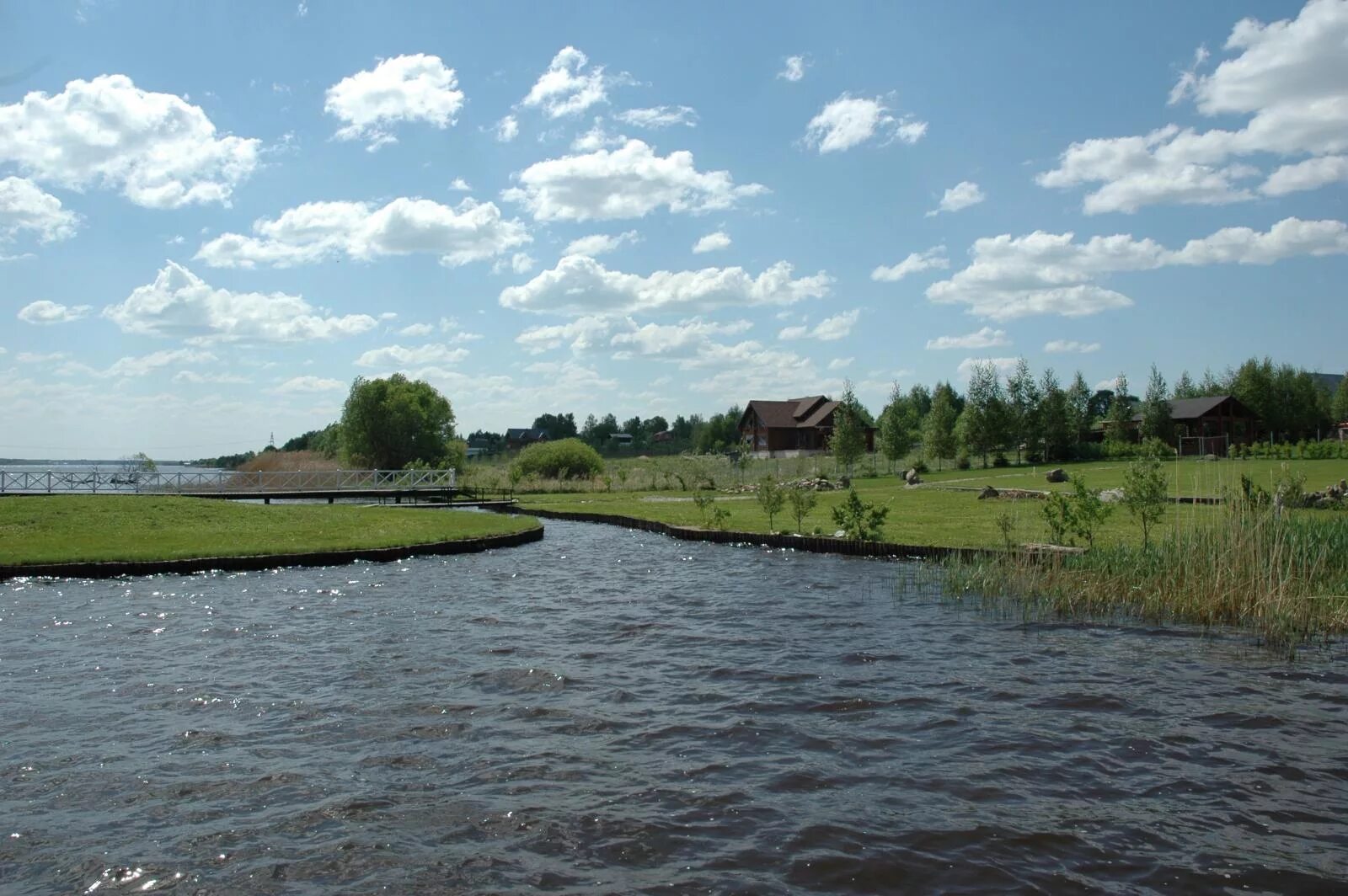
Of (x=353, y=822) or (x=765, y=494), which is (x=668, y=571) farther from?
(x=353, y=822)

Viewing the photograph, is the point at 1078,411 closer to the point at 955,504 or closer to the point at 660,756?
the point at 955,504

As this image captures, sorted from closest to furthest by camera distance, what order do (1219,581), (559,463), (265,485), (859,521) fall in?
(1219,581) → (859,521) → (265,485) → (559,463)

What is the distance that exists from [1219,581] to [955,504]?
1823 cm

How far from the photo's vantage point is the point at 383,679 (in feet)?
33.9

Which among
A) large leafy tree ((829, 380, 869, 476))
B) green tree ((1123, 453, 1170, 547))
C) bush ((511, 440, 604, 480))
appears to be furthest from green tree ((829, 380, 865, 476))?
green tree ((1123, 453, 1170, 547))

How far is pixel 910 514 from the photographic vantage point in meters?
28.1

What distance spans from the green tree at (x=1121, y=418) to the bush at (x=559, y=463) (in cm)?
3288

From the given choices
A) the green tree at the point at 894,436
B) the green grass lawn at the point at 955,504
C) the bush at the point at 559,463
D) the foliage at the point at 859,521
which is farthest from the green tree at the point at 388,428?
the foliage at the point at 859,521

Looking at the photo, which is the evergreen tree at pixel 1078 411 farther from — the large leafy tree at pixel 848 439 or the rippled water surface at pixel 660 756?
the rippled water surface at pixel 660 756

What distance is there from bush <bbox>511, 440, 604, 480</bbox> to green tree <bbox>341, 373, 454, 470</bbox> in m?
10.3

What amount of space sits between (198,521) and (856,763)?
22.3 metres

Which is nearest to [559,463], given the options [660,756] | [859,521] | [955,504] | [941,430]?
[941,430]

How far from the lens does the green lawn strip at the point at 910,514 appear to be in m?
20.2

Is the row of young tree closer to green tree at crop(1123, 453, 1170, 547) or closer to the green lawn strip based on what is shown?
the green lawn strip
